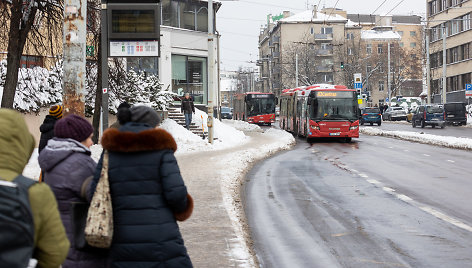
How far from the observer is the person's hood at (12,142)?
274cm

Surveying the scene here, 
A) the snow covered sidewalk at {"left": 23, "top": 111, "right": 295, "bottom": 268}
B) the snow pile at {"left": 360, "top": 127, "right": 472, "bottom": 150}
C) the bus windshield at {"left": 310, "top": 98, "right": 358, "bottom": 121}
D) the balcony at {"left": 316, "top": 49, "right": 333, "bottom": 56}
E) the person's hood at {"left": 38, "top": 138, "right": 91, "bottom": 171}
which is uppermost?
the balcony at {"left": 316, "top": 49, "right": 333, "bottom": 56}

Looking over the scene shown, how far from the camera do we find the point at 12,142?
277cm

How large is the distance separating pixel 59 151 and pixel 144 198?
795 mm

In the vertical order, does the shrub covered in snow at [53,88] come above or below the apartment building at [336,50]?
below

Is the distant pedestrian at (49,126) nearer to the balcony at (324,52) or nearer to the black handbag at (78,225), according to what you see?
the black handbag at (78,225)

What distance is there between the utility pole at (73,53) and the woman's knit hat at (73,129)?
16.3 feet

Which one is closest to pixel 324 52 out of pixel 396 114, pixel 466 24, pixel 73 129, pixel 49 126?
pixel 466 24

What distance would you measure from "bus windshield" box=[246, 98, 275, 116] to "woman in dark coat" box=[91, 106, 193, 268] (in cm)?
5298

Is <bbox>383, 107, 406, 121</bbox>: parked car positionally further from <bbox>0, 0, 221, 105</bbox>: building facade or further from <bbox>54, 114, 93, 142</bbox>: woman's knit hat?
<bbox>54, 114, 93, 142</bbox>: woman's knit hat

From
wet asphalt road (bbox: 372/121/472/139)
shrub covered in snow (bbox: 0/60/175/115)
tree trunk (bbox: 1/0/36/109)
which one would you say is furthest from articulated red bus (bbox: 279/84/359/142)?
tree trunk (bbox: 1/0/36/109)

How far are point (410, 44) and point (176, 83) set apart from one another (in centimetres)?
11077

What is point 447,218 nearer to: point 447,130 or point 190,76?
point 447,130

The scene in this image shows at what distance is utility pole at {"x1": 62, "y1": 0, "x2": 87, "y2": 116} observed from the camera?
30.6 feet

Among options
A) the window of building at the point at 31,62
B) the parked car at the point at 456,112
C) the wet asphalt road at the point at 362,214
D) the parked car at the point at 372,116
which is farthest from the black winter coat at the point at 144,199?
the parked car at the point at 372,116
